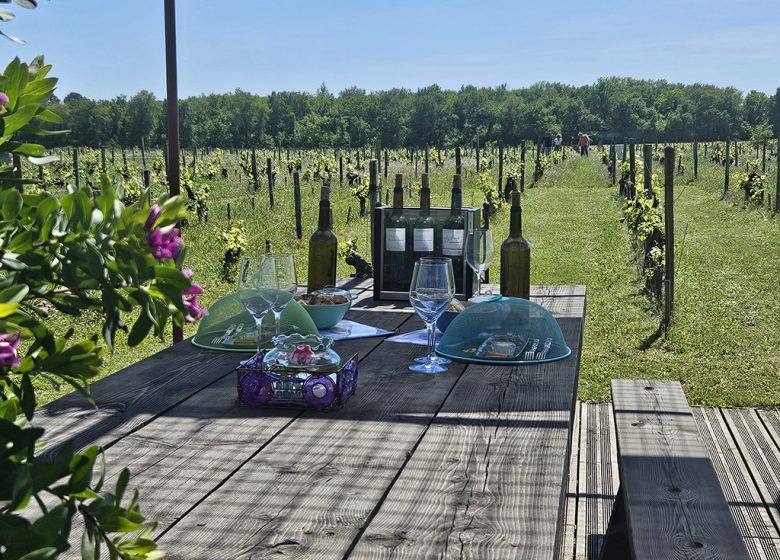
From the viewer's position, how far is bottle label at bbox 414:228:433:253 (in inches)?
119

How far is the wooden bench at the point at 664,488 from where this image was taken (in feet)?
5.55

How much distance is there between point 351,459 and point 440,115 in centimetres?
8257

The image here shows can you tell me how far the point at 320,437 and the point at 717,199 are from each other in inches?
639

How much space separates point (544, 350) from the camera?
88.1 inches

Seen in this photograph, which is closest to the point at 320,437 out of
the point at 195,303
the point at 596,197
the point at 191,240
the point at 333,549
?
the point at 333,549

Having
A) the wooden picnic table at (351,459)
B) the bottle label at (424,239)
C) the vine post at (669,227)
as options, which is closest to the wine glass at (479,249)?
the bottle label at (424,239)

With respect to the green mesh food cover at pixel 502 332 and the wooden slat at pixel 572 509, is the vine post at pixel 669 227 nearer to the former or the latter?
the wooden slat at pixel 572 509

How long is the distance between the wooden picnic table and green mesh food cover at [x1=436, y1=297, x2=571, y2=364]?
0.09 metres

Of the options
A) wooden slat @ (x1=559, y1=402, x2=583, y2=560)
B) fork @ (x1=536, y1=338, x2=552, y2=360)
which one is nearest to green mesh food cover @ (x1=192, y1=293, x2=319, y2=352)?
fork @ (x1=536, y1=338, x2=552, y2=360)

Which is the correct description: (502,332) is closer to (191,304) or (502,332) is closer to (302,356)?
(302,356)

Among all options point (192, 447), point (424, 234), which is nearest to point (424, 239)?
point (424, 234)

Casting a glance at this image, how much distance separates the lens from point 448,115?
82562 millimetres

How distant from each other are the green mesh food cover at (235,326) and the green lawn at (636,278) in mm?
290

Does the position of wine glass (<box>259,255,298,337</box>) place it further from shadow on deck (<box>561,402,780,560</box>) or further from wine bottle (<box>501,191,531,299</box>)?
shadow on deck (<box>561,402,780,560</box>)
